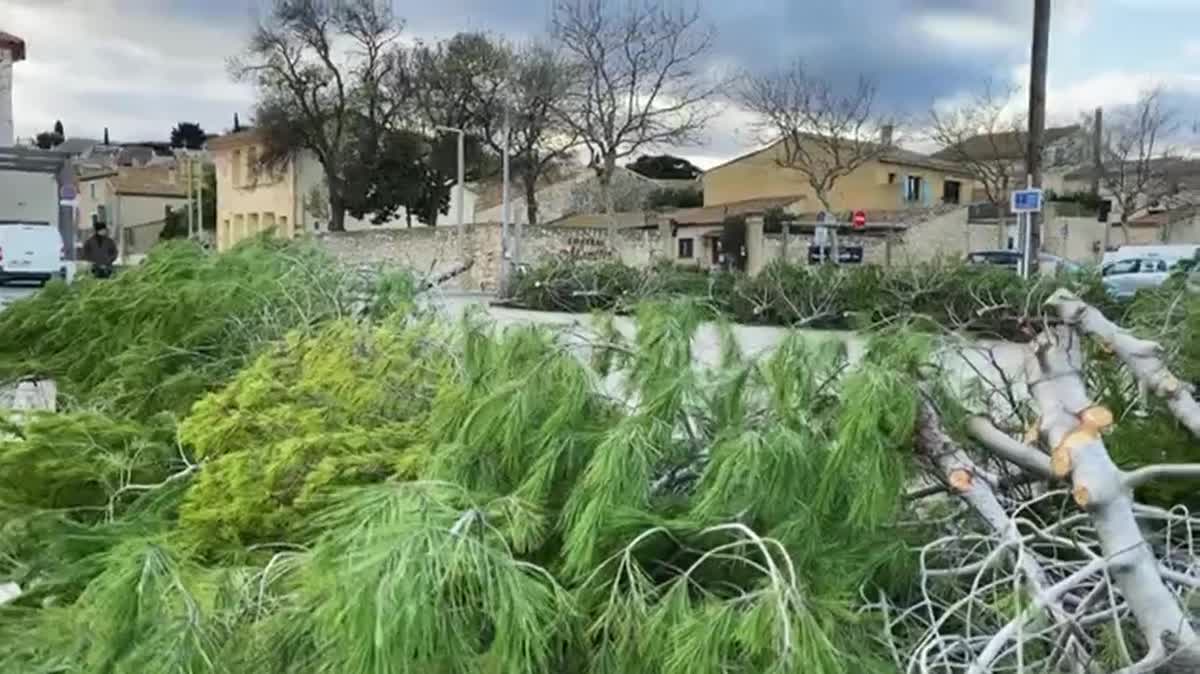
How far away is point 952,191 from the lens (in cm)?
4491

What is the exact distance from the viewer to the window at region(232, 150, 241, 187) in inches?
→ 1752

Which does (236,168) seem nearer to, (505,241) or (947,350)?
(505,241)

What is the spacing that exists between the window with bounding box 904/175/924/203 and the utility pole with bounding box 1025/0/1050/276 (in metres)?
29.5

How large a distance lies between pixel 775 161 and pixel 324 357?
39971 mm

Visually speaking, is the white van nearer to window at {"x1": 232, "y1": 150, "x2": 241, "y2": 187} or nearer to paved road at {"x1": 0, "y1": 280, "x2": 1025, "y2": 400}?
paved road at {"x1": 0, "y1": 280, "x2": 1025, "y2": 400}

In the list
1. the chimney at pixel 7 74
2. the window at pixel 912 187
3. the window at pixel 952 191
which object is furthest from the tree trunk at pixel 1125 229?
the chimney at pixel 7 74

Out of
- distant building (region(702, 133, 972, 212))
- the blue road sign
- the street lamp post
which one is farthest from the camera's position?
distant building (region(702, 133, 972, 212))

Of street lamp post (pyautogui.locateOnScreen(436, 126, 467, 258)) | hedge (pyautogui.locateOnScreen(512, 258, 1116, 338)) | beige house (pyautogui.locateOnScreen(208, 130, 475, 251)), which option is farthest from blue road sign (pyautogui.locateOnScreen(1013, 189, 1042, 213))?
beige house (pyautogui.locateOnScreen(208, 130, 475, 251))

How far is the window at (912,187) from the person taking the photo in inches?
1694

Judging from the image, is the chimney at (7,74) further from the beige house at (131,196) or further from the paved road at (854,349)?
the beige house at (131,196)

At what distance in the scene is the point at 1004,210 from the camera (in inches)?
1404

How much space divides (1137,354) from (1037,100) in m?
12.7

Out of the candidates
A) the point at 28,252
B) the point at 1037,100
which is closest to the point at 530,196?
the point at 28,252

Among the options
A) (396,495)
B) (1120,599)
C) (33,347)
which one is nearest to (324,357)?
(396,495)
